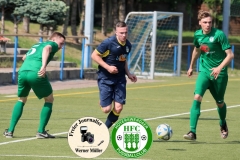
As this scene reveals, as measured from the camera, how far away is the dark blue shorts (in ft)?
39.3

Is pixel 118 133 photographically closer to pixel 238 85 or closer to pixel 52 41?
pixel 52 41

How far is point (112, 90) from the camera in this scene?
12023 mm

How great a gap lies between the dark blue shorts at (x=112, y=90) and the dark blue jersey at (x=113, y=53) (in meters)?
0.08

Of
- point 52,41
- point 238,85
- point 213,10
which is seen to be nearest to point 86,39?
point 238,85

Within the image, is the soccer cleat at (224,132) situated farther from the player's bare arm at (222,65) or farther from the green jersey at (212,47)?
the player's bare arm at (222,65)

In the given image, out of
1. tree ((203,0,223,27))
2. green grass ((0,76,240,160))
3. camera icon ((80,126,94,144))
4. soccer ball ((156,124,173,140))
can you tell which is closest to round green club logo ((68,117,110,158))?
camera icon ((80,126,94,144))

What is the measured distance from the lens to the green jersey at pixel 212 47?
1211cm

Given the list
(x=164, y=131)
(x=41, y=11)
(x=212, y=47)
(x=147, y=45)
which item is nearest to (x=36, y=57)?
(x=164, y=131)

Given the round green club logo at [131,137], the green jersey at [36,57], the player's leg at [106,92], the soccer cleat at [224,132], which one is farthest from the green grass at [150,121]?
the green jersey at [36,57]

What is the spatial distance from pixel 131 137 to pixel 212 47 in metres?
3.26

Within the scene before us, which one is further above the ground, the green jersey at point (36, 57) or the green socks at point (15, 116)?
the green jersey at point (36, 57)

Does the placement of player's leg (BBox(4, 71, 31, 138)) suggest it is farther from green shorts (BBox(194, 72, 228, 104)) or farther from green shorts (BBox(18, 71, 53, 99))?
green shorts (BBox(194, 72, 228, 104))

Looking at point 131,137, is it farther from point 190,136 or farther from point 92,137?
point 190,136

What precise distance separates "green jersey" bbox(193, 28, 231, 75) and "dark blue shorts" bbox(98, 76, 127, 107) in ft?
4.43
